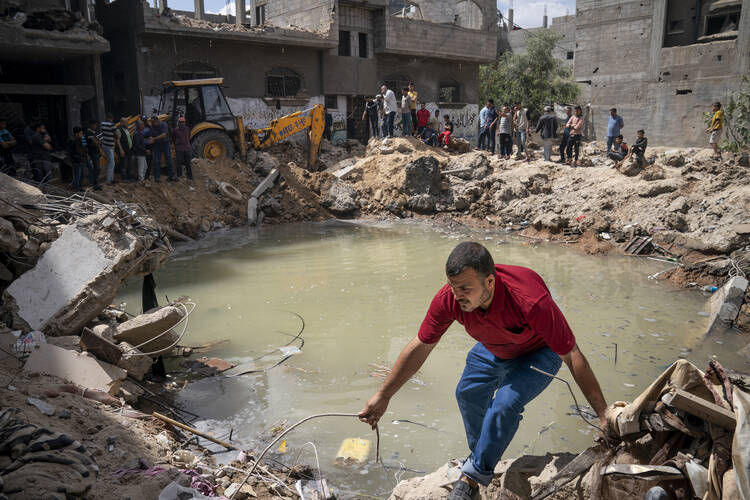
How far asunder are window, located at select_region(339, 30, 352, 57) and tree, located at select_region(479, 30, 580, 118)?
511 inches

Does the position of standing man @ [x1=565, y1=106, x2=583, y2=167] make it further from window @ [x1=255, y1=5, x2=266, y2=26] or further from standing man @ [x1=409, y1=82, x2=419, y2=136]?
window @ [x1=255, y1=5, x2=266, y2=26]

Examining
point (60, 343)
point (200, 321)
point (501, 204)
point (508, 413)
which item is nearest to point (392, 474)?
point (508, 413)

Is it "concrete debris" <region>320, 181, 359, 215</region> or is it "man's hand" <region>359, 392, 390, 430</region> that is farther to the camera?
"concrete debris" <region>320, 181, 359, 215</region>

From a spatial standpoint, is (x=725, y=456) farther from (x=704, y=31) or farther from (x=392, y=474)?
(x=704, y=31)

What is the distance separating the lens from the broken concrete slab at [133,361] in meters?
4.95

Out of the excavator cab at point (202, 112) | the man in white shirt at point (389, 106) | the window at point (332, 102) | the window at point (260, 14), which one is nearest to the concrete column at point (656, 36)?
the man in white shirt at point (389, 106)

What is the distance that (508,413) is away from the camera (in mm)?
2789

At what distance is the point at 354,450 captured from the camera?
4.31 meters

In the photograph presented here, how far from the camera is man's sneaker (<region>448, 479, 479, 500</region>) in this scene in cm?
286

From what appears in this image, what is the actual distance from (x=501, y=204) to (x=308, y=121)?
21.9ft

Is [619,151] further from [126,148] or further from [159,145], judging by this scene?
[126,148]

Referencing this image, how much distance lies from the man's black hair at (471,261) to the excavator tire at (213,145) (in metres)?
13.5

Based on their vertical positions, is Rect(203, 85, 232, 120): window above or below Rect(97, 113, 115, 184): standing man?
above

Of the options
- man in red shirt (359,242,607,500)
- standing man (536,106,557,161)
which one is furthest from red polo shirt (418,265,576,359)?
standing man (536,106,557,161)
